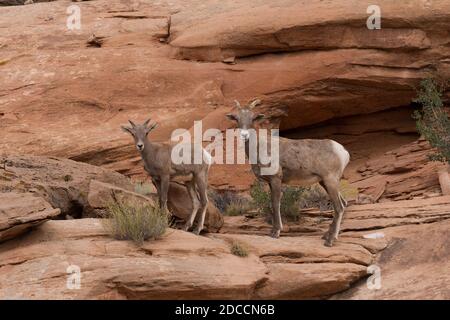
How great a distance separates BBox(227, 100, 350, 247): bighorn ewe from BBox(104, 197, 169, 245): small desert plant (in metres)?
1.98

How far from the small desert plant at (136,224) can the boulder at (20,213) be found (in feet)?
2.66

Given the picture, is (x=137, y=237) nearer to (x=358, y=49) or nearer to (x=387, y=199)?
(x=387, y=199)

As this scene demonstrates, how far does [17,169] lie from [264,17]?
8104mm

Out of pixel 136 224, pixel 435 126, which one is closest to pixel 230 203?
pixel 435 126

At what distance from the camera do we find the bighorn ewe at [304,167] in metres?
11.6

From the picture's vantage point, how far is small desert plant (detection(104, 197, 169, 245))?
33.0ft

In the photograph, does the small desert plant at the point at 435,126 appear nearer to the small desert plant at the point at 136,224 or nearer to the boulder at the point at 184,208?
the boulder at the point at 184,208

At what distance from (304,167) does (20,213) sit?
171 inches

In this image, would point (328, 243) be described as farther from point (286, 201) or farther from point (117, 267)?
point (117, 267)

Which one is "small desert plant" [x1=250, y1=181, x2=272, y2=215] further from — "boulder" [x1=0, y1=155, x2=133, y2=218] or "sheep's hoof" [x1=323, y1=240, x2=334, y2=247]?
"boulder" [x1=0, y1=155, x2=133, y2=218]

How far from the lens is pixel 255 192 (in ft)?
43.7

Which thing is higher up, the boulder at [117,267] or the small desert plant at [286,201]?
the small desert plant at [286,201]

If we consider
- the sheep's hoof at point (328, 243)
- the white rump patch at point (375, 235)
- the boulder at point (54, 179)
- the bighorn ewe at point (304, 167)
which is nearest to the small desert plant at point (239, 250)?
the bighorn ewe at point (304, 167)

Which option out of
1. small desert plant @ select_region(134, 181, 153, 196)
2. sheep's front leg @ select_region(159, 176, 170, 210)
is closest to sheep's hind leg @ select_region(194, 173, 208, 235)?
sheep's front leg @ select_region(159, 176, 170, 210)
